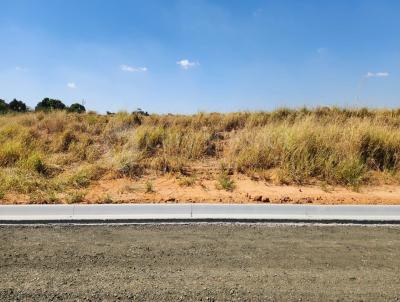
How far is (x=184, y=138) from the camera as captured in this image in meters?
14.1

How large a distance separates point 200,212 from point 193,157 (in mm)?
5517

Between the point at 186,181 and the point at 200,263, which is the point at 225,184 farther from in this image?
the point at 200,263

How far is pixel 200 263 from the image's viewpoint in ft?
17.1

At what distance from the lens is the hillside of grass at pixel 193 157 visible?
10.5 meters

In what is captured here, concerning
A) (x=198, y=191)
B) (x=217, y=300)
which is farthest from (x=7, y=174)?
(x=217, y=300)

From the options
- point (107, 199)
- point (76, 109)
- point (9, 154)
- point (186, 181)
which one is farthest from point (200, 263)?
point (76, 109)

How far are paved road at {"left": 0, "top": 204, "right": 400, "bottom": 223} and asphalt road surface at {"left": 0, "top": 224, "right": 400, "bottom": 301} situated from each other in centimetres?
38

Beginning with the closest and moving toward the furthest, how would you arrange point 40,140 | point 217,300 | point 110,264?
point 217,300 < point 110,264 < point 40,140

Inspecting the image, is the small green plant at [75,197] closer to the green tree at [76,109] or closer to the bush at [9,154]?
the bush at [9,154]

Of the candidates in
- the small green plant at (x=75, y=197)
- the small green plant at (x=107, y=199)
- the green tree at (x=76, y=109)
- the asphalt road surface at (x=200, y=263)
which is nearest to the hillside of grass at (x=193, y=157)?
the small green plant at (x=75, y=197)

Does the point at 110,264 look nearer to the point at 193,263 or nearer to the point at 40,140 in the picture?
the point at 193,263

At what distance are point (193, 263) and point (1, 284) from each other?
2.03 metres

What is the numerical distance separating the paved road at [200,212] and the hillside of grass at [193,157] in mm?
962

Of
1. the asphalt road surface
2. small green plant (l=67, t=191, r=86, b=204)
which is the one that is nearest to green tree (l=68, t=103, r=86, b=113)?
small green plant (l=67, t=191, r=86, b=204)
